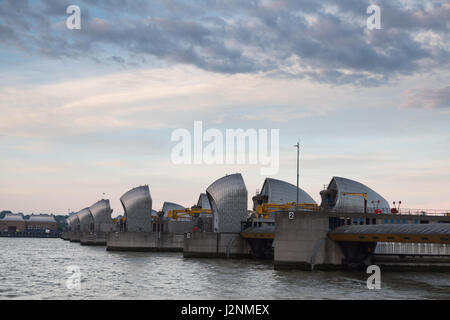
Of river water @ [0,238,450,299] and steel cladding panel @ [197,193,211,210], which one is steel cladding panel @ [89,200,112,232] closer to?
steel cladding panel @ [197,193,211,210]

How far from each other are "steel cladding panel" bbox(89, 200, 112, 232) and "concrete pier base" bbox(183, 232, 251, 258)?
295ft

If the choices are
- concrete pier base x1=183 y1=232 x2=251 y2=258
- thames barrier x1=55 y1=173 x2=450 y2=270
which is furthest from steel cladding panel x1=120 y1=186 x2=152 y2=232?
concrete pier base x1=183 y1=232 x2=251 y2=258

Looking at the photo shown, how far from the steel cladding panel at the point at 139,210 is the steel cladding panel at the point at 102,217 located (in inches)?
2126

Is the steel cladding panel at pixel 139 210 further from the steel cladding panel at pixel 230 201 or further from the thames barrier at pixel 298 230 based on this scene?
the steel cladding panel at pixel 230 201

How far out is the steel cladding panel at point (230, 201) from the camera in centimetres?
10562

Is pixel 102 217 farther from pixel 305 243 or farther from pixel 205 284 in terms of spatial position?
pixel 205 284

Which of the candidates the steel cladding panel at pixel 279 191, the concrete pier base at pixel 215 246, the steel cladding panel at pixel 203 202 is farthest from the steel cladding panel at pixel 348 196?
the steel cladding panel at pixel 203 202

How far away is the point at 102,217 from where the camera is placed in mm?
192000
